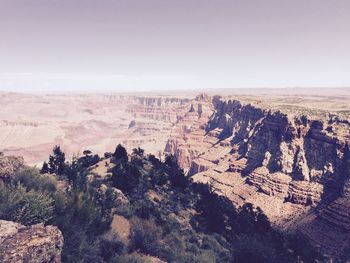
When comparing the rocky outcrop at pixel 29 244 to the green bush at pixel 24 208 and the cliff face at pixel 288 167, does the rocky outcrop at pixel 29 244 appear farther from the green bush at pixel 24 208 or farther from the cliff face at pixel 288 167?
the cliff face at pixel 288 167

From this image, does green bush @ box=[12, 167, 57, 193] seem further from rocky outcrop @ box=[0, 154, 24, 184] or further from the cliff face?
the cliff face

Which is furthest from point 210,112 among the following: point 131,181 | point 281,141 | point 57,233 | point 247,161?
point 57,233

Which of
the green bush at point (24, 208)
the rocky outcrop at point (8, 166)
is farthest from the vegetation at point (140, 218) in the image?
the rocky outcrop at point (8, 166)

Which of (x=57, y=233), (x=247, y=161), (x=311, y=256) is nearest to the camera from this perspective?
(x=57, y=233)

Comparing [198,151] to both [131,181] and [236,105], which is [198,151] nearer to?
[236,105]

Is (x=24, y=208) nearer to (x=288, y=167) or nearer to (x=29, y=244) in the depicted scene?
(x=29, y=244)

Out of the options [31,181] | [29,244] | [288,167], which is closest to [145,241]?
[31,181]

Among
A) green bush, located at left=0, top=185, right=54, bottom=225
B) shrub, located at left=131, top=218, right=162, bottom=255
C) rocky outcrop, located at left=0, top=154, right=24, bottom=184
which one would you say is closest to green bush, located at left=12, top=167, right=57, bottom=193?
rocky outcrop, located at left=0, top=154, right=24, bottom=184
